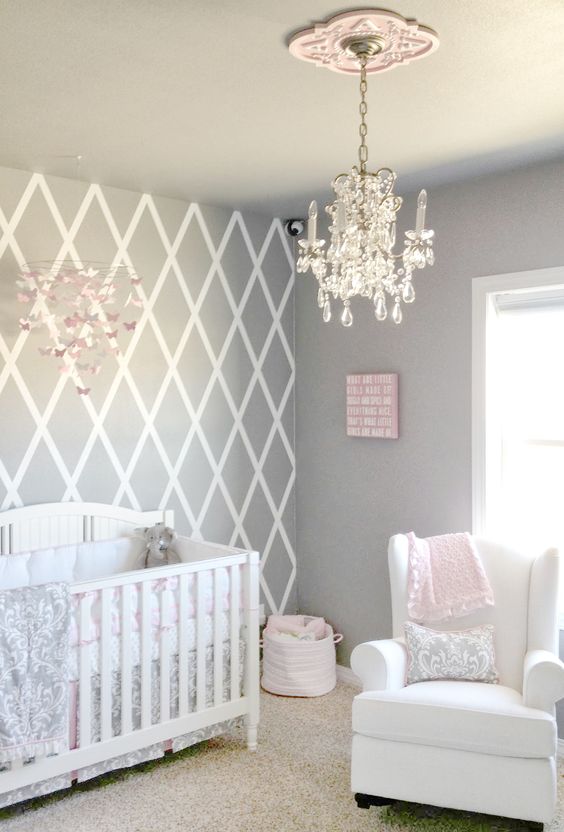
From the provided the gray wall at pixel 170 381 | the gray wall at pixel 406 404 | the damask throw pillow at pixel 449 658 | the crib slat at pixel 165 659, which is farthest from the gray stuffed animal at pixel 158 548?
the damask throw pillow at pixel 449 658

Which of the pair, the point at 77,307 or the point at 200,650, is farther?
the point at 77,307

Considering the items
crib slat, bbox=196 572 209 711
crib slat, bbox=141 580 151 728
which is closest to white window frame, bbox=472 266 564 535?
crib slat, bbox=196 572 209 711

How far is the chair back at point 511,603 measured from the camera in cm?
303

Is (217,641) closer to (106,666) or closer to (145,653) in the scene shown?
(145,653)

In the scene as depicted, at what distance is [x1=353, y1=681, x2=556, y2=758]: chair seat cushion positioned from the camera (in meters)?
2.59

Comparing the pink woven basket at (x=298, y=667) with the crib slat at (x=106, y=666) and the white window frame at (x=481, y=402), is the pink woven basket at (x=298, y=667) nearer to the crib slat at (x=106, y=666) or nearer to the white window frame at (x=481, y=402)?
the white window frame at (x=481, y=402)

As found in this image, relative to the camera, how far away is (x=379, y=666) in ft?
9.56

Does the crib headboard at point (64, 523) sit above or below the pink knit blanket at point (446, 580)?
above

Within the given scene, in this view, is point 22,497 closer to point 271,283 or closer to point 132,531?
point 132,531

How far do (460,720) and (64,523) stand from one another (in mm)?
1815

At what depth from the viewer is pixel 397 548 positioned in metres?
3.31

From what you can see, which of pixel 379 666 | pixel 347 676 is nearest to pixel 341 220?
pixel 379 666

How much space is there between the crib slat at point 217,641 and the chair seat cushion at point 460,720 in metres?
0.68

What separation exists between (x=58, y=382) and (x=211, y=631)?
1.24 meters
